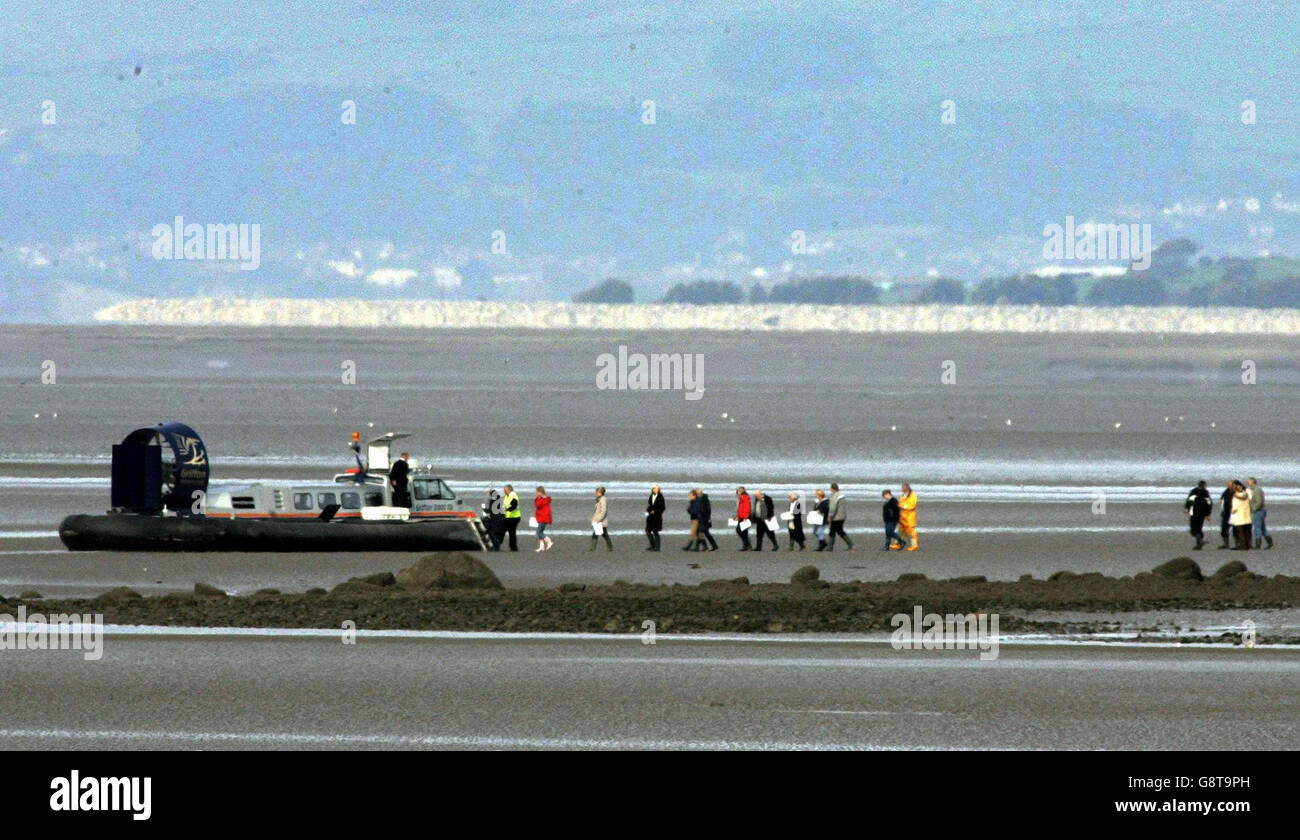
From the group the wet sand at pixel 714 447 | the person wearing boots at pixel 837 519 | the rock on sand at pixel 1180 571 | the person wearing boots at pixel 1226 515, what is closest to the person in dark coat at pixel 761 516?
the wet sand at pixel 714 447

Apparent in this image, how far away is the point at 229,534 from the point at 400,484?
10.8 feet

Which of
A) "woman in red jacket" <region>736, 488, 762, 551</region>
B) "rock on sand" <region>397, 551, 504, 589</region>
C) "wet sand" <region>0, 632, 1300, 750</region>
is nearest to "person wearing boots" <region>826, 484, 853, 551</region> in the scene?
"woman in red jacket" <region>736, 488, 762, 551</region>

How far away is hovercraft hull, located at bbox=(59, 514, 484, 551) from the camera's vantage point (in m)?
33.4

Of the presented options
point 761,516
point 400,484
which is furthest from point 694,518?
point 400,484

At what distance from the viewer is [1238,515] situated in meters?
33.7

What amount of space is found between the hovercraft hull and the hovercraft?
2 cm

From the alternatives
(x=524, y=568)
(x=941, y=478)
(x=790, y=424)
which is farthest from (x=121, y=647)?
(x=790, y=424)

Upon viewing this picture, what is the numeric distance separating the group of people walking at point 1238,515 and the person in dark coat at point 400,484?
15.0 m

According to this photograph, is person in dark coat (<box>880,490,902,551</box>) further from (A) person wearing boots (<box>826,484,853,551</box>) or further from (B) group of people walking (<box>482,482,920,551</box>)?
(A) person wearing boots (<box>826,484,853,551</box>)

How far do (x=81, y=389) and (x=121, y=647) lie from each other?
3256 inches

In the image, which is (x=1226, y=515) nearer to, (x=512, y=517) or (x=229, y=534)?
(x=512, y=517)

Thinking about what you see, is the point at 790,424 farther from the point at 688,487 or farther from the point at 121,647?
the point at 121,647

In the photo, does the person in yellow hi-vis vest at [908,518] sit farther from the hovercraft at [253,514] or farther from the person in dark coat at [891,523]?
the hovercraft at [253,514]
